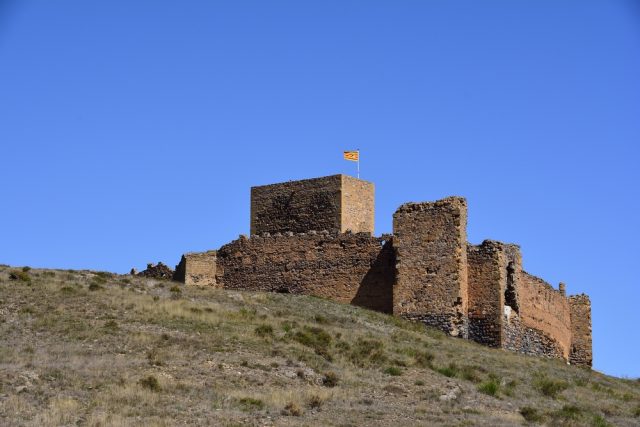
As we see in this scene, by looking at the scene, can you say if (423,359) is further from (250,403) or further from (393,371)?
(250,403)

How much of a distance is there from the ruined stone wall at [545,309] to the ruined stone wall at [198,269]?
1160 cm

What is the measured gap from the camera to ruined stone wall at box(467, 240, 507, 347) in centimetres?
4009

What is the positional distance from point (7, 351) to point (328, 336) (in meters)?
9.07

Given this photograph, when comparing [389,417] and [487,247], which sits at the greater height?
[487,247]

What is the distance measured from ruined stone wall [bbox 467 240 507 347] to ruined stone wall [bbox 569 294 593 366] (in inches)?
368

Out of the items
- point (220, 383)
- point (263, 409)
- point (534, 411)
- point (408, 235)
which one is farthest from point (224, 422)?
point (408, 235)

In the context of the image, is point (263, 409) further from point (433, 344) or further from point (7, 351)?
point (433, 344)

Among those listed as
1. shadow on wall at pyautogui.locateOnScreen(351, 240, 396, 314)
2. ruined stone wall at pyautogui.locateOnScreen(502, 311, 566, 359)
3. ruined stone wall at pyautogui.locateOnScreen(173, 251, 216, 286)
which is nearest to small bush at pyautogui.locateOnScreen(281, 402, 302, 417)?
ruined stone wall at pyautogui.locateOnScreen(502, 311, 566, 359)

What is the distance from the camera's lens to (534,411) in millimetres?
27250

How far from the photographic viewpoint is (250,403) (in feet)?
84.0

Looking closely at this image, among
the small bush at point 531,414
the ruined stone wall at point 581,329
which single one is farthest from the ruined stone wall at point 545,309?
the small bush at point 531,414

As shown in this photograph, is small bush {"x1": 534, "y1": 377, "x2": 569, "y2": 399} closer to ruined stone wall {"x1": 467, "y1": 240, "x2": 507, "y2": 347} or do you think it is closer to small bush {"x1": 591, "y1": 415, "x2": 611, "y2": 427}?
small bush {"x1": 591, "y1": 415, "x2": 611, "y2": 427}

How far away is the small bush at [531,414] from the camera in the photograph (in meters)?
26.6

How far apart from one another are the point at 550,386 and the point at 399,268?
10091 millimetres
